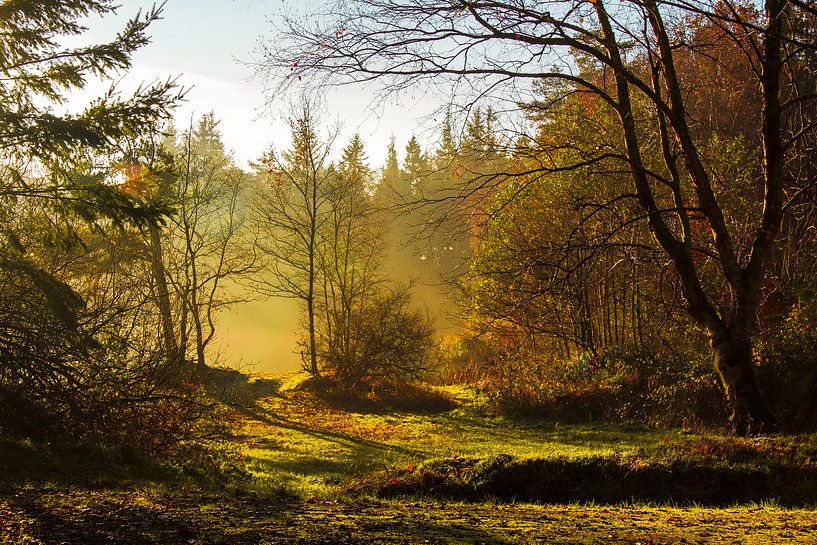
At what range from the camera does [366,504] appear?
19.8 feet

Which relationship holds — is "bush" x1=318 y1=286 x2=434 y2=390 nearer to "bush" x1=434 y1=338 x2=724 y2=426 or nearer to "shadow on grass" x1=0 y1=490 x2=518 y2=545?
"bush" x1=434 y1=338 x2=724 y2=426

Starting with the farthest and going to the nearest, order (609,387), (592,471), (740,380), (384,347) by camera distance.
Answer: (384,347) → (609,387) → (740,380) → (592,471)

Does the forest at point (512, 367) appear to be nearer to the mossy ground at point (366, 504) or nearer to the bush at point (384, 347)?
the mossy ground at point (366, 504)

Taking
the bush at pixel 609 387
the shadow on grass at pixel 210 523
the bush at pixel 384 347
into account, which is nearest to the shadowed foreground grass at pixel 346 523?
the shadow on grass at pixel 210 523

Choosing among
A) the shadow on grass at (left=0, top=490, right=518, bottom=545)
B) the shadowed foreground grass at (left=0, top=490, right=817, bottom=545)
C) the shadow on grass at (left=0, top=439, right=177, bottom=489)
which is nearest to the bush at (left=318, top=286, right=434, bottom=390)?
the shadow on grass at (left=0, top=439, right=177, bottom=489)

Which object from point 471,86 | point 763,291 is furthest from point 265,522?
point 763,291

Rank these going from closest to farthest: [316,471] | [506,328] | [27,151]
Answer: [27,151]
[316,471]
[506,328]

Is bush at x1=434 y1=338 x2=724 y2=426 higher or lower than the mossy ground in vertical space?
higher

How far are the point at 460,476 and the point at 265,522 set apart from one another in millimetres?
3674

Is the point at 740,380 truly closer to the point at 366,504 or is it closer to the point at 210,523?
the point at 366,504

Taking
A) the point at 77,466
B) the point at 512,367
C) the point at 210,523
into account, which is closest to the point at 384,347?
the point at 512,367

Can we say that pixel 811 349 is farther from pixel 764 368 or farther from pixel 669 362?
pixel 669 362

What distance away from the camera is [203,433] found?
1045cm

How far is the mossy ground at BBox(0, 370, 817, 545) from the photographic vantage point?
407 centimetres
